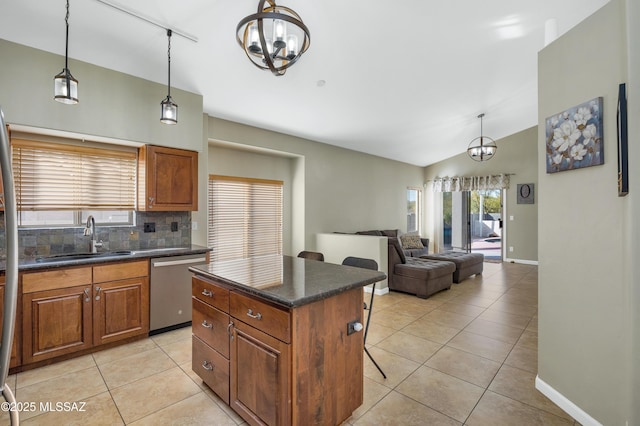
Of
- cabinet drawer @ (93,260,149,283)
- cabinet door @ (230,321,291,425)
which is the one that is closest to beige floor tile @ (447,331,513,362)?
cabinet door @ (230,321,291,425)

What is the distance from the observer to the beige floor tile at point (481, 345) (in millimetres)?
2918

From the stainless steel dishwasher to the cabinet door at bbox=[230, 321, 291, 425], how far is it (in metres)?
1.74

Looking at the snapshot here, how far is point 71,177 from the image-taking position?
3.22 m

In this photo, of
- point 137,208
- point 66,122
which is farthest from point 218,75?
point 137,208

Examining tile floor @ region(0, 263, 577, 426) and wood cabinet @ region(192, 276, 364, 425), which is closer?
wood cabinet @ region(192, 276, 364, 425)

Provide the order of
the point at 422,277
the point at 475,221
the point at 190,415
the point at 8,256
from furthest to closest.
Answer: the point at 475,221 → the point at 422,277 → the point at 190,415 → the point at 8,256

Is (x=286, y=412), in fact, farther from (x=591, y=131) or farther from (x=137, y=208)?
(x=137, y=208)

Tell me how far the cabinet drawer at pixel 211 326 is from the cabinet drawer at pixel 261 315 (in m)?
0.15

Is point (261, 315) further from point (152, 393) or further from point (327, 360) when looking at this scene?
point (152, 393)

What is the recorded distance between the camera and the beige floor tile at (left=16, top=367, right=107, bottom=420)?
→ 2.23m

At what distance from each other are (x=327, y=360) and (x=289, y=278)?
54 cm

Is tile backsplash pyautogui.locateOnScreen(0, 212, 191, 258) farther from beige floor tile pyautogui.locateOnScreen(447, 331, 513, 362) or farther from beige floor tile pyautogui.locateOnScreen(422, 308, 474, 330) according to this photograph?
beige floor tile pyautogui.locateOnScreen(447, 331, 513, 362)

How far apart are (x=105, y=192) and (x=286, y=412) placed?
317 centimetres

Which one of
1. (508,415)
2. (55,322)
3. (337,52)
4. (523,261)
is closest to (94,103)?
(55,322)
